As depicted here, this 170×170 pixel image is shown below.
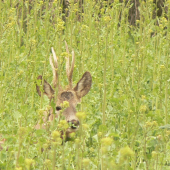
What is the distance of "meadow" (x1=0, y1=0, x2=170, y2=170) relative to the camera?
325 centimetres

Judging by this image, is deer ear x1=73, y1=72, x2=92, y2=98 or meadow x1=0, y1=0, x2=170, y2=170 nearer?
meadow x1=0, y1=0, x2=170, y2=170

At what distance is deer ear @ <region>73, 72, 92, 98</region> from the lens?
5434 millimetres

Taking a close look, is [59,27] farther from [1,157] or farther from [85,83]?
[85,83]

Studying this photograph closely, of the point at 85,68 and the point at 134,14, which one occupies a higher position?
the point at 134,14

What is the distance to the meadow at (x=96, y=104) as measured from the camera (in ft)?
10.7

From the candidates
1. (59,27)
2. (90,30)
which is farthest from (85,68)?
(59,27)

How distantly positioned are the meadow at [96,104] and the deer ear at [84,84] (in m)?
0.09

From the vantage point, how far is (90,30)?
25.1 ft

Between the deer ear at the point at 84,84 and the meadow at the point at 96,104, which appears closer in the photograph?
the meadow at the point at 96,104

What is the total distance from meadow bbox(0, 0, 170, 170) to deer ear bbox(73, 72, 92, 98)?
0.09 metres

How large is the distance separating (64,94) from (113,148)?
6.17 feet

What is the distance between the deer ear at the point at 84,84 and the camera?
214 inches

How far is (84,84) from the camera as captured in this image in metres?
5.46

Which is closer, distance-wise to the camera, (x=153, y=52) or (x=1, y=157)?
(x=1, y=157)
